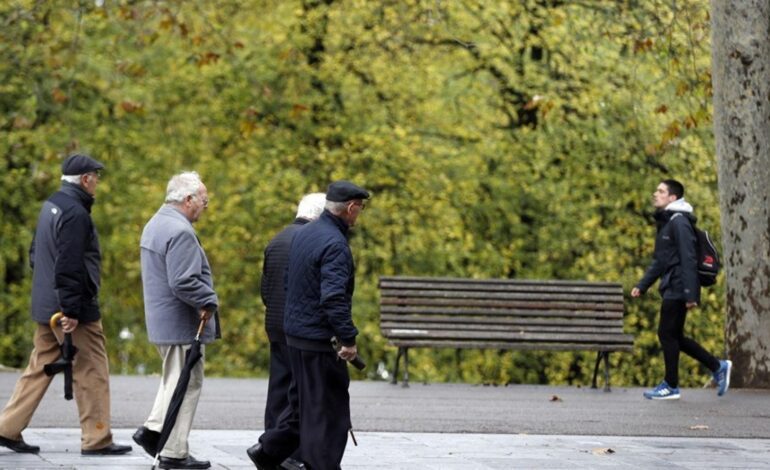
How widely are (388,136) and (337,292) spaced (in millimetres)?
17148

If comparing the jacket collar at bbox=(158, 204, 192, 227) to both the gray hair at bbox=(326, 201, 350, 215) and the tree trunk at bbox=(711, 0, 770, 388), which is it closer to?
the gray hair at bbox=(326, 201, 350, 215)

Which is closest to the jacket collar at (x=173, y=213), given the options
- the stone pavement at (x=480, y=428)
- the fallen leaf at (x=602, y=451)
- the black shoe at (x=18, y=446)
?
the stone pavement at (x=480, y=428)

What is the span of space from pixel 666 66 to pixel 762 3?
658 cm

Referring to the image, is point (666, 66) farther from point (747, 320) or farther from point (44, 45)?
point (44, 45)

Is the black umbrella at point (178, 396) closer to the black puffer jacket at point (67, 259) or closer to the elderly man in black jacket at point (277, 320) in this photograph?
the elderly man in black jacket at point (277, 320)

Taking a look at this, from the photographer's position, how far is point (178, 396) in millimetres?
8742

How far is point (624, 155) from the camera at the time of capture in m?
23.2

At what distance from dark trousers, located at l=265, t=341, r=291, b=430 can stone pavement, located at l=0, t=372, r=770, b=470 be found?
0.34 m

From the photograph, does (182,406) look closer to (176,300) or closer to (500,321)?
(176,300)

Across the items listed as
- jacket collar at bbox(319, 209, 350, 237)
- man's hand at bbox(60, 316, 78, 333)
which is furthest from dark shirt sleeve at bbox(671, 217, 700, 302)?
man's hand at bbox(60, 316, 78, 333)

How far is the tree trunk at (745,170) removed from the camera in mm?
15195

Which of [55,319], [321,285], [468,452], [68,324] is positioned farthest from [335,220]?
[468,452]

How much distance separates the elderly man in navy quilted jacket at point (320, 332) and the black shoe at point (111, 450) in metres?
1.77

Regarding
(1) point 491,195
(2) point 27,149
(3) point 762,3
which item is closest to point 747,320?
(3) point 762,3
